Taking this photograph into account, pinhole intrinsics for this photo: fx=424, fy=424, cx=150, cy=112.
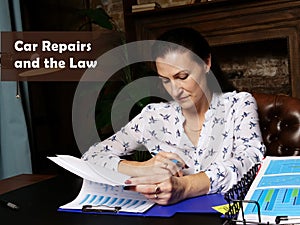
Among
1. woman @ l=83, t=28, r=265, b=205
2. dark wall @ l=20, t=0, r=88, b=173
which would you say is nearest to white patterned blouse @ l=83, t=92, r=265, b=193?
woman @ l=83, t=28, r=265, b=205

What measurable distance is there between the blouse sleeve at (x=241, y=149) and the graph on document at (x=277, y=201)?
0.19 meters

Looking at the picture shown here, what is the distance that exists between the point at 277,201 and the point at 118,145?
81cm

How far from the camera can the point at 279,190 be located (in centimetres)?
84

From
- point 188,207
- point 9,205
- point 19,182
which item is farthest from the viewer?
point 19,182

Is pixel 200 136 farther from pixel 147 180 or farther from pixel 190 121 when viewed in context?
pixel 147 180

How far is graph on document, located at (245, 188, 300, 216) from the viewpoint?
0.73m

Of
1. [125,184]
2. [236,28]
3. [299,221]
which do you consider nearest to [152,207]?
[125,184]

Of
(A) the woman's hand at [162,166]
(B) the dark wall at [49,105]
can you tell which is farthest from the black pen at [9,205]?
(B) the dark wall at [49,105]

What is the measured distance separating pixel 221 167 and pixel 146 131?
542 mm

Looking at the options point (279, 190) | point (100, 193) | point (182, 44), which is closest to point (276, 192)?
point (279, 190)

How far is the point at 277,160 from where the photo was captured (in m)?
1.08

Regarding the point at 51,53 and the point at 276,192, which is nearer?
the point at 276,192

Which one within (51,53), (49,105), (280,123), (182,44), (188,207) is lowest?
(188,207)

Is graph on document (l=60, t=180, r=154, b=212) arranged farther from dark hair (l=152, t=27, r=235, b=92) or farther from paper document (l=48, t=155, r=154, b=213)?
dark hair (l=152, t=27, r=235, b=92)
